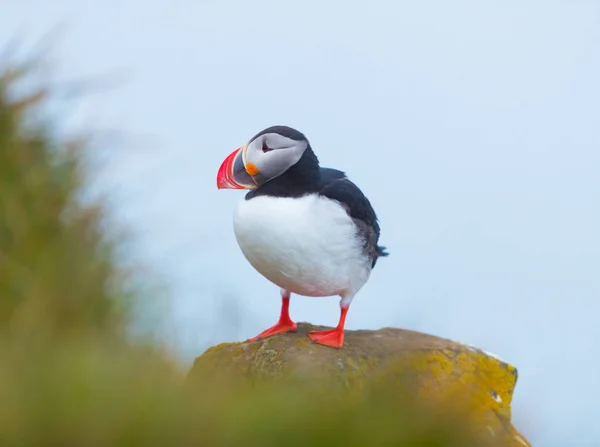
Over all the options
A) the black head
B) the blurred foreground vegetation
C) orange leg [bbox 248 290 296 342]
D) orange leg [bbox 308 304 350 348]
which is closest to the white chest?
the black head

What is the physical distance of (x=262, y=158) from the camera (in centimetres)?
564

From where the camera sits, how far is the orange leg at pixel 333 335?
228 inches

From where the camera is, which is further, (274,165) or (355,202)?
(355,202)

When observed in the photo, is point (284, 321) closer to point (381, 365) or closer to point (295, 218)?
point (381, 365)

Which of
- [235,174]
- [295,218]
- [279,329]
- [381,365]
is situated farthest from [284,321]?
[235,174]

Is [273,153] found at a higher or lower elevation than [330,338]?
higher

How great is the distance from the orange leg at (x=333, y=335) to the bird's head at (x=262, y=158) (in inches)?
41.6

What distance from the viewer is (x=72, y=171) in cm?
626

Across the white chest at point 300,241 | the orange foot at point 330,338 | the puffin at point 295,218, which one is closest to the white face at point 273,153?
the puffin at point 295,218

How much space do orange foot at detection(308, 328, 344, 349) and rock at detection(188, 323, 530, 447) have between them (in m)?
0.04

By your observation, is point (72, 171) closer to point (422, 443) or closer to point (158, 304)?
point (158, 304)

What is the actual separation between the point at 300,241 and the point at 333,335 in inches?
30.4

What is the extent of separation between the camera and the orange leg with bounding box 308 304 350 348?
5797mm

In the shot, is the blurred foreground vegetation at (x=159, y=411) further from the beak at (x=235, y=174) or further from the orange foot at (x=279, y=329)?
the orange foot at (x=279, y=329)
